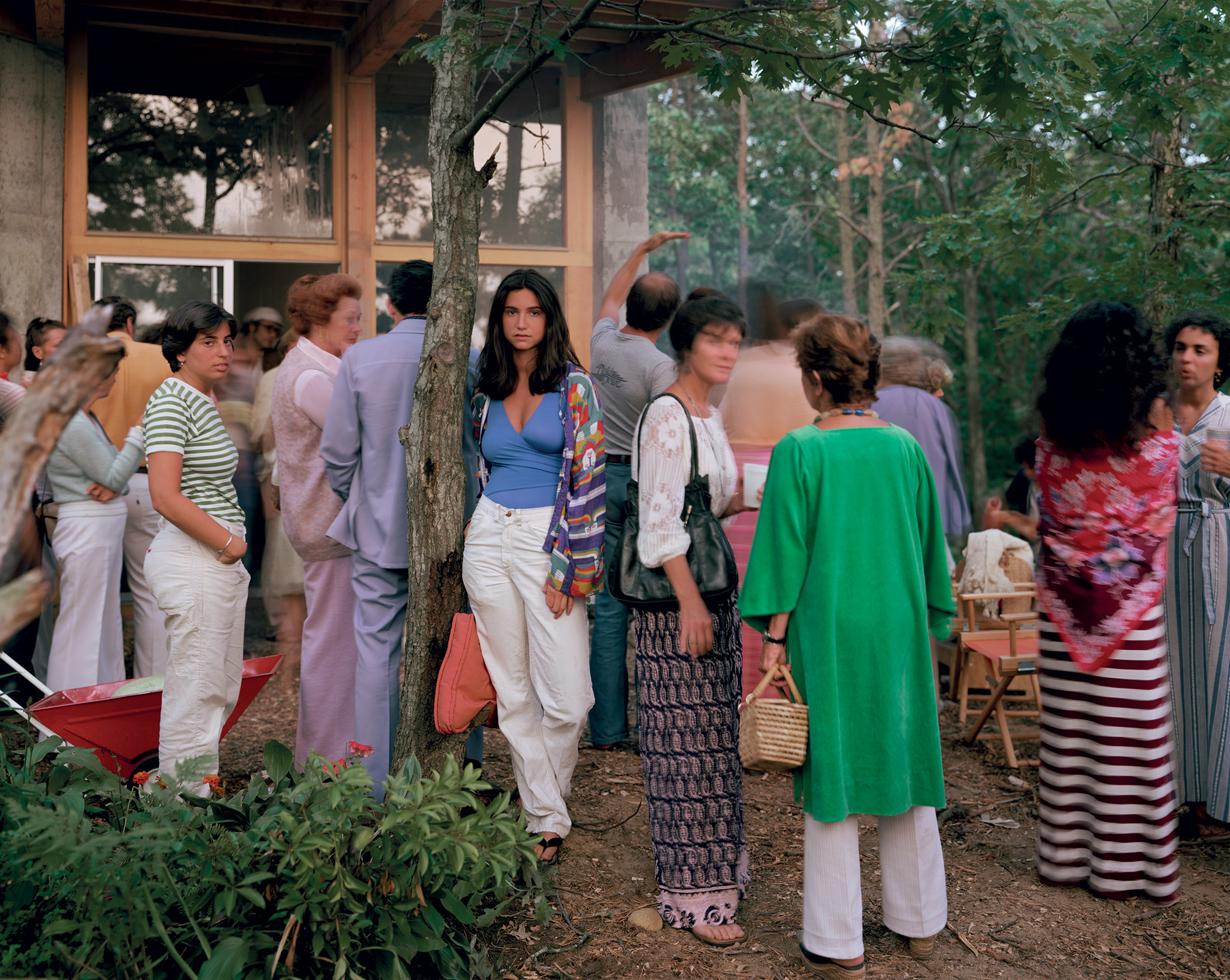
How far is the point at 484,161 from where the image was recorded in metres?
8.87

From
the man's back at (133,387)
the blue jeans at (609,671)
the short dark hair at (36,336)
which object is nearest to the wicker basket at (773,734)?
the blue jeans at (609,671)

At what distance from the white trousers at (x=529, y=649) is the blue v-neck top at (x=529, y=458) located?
0.05m

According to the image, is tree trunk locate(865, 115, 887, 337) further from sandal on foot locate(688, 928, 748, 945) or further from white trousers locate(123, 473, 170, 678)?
sandal on foot locate(688, 928, 748, 945)

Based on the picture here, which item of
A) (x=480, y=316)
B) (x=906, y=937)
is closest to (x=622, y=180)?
(x=480, y=316)

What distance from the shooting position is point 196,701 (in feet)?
12.2

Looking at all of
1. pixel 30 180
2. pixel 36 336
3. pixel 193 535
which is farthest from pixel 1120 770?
pixel 30 180

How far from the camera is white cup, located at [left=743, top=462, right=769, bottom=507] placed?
3.69m

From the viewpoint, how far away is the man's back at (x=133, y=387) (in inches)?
235

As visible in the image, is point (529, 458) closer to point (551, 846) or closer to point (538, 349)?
point (538, 349)

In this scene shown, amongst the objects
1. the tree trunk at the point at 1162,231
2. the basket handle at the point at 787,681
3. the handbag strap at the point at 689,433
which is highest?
the tree trunk at the point at 1162,231

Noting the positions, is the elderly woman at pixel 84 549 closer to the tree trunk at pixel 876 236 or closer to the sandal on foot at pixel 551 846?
the sandal on foot at pixel 551 846

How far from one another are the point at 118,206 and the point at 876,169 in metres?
12.2

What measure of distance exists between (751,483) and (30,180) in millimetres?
6574

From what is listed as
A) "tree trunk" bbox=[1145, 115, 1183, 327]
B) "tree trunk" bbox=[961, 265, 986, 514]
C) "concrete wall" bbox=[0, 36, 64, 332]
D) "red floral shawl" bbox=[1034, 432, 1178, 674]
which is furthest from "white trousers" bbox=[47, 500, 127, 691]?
"tree trunk" bbox=[961, 265, 986, 514]
